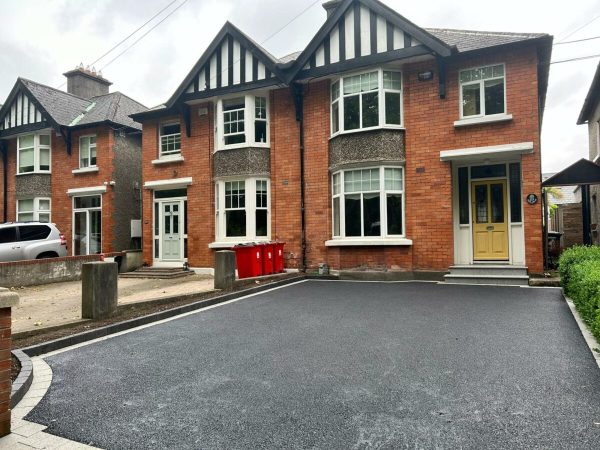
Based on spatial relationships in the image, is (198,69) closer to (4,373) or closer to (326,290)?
(326,290)

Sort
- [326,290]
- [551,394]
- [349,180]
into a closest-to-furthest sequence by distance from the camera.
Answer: [551,394], [326,290], [349,180]

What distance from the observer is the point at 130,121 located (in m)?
17.6

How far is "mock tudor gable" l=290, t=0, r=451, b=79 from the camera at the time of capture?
1111 centimetres

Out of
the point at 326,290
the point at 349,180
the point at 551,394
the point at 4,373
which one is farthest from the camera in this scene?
the point at 349,180

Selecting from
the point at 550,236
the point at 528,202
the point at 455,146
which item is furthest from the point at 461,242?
the point at 550,236

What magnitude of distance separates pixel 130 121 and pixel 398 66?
11905mm

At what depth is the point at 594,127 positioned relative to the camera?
16344 millimetres

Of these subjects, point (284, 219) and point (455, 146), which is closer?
point (455, 146)

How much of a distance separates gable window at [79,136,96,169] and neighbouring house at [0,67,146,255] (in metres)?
0.04

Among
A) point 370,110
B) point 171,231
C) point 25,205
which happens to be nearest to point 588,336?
point 370,110

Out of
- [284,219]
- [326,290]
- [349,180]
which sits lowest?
[326,290]

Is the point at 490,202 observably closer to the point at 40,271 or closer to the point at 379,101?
the point at 379,101

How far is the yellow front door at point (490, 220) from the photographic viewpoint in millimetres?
11469

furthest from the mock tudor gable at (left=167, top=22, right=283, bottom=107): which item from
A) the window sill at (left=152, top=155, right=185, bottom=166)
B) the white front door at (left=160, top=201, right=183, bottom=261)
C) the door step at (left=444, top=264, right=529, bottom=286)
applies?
the door step at (left=444, top=264, right=529, bottom=286)
